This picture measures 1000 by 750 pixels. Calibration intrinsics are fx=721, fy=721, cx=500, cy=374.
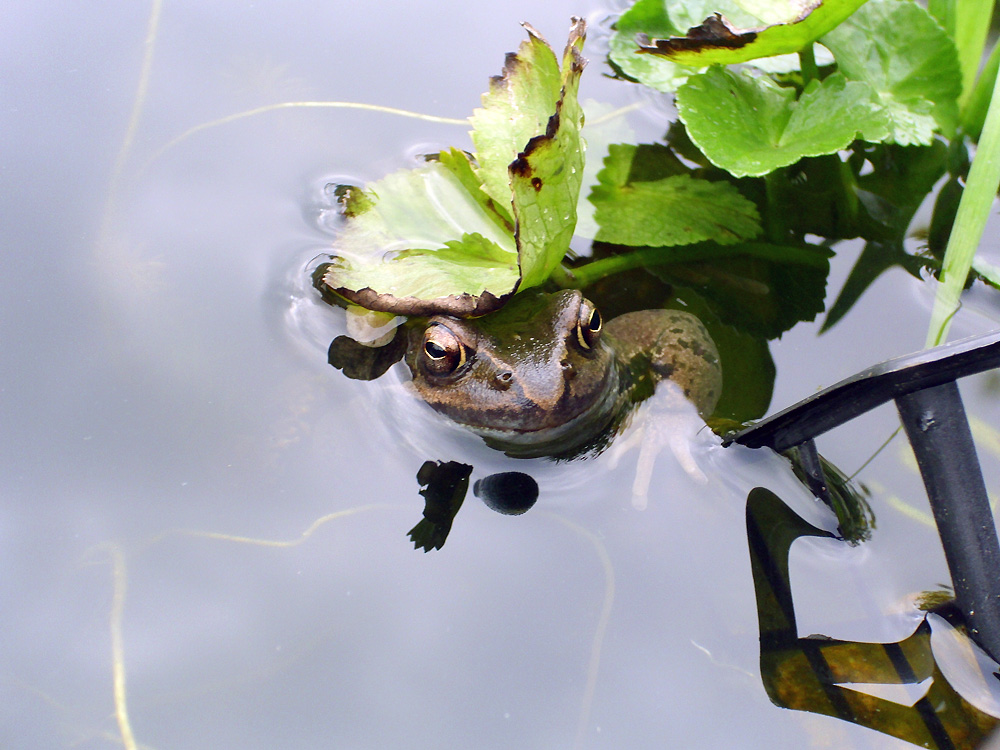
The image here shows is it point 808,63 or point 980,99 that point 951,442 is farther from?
point 980,99

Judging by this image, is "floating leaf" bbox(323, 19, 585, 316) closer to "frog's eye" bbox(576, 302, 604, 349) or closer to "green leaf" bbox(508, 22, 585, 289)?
"green leaf" bbox(508, 22, 585, 289)

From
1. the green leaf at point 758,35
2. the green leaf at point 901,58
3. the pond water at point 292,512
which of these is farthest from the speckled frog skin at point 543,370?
the green leaf at point 901,58

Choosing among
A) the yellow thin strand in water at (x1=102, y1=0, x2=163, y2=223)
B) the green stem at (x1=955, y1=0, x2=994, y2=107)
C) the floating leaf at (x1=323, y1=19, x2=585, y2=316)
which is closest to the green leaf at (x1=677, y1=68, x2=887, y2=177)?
the floating leaf at (x1=323, y1=19, x2=585, y2=316)

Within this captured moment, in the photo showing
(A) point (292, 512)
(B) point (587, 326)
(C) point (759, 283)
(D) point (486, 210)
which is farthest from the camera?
(C) point (759, 283)

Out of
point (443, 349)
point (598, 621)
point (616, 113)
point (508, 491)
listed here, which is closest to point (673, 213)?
point (616, 113)

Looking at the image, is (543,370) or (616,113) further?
(616,113)

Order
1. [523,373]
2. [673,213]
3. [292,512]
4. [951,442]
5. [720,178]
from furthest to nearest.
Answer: [720,178], [673,213], [523,373], [292,512], [951,442]
